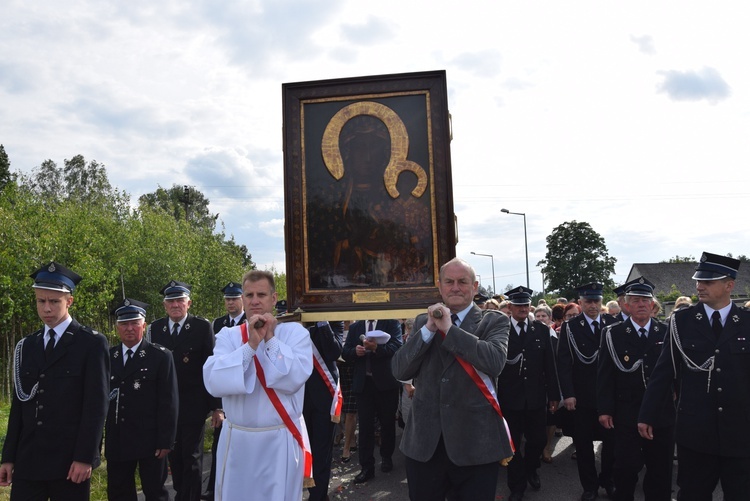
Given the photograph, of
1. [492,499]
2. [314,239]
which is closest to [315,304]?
[314,239]

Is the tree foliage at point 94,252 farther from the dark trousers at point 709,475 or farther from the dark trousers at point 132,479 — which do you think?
the dark trousers at point 709,475

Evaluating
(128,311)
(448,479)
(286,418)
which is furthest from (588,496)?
(128,311)

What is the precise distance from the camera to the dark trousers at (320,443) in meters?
5.91

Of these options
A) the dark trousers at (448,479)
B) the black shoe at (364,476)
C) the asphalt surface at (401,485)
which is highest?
the dark trousers at (448,479)

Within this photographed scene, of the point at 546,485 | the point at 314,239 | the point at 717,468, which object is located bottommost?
the point at 546,485

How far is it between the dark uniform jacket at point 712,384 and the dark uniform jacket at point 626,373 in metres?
1.09

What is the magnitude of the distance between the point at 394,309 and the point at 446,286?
28.0 inches

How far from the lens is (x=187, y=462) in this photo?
19.5 feet

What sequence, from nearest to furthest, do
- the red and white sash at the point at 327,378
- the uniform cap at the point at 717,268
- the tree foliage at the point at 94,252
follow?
the uniform cap at the point at 717,268 < the red and white sash at the point at 327,378 < the tree foliage at the point at 94,252

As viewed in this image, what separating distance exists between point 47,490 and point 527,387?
16.2ft

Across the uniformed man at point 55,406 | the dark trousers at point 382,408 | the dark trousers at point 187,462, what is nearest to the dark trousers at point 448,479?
the uniformed man at point 55,406

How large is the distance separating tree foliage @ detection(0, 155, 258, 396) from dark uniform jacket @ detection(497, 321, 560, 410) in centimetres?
1211

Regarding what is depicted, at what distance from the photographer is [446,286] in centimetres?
379

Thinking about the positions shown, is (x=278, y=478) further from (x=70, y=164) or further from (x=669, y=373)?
(x=70, y=164)
